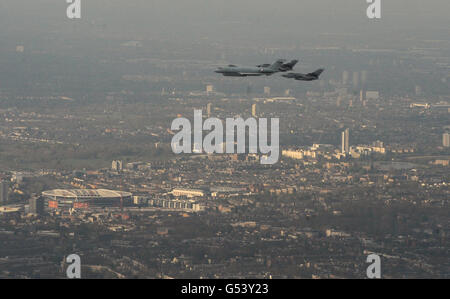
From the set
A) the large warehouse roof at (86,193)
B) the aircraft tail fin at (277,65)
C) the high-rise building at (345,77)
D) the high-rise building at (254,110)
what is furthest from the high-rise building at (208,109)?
the aircraft tail fin at (277,65)

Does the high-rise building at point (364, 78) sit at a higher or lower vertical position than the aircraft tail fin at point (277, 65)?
lower

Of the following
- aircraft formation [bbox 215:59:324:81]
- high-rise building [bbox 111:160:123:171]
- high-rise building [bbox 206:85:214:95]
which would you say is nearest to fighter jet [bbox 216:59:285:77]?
aircraft formation [bbox 215:59:324:81]

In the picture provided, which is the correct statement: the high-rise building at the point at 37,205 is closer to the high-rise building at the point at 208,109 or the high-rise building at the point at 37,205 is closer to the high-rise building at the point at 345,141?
the high-rise building at the point at 345,141

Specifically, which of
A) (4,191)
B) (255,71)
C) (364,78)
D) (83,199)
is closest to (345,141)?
(364,78)

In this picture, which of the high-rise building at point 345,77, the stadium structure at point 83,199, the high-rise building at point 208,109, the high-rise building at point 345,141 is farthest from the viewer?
the high-rise building at point 345,77

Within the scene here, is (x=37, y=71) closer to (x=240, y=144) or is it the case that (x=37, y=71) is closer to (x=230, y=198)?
(x=240, y=144)

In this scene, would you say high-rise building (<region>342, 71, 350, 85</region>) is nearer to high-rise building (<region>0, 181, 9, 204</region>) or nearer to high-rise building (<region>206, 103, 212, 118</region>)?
high-rise building (<region>206, 103, 212, 118</region>)
